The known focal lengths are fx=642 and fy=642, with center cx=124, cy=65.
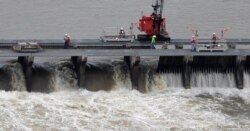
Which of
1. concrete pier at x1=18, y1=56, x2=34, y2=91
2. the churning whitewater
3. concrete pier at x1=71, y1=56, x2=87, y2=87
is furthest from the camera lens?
concrete pier at x1=71, y1=56, x2=87, y2=87

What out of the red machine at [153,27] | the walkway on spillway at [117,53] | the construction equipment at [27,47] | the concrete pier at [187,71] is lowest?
the concrete pier at [187,71]

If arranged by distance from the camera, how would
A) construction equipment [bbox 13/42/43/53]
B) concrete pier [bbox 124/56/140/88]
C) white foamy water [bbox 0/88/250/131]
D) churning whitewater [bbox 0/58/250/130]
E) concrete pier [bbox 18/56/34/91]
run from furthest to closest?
1. concrete pier [bbox 124/56/140/88]
2. construction equipment [bbox 13/42/43/53]
3. concrete pier [bbox 18/56/34/91]
4. churning whitewater [bbox 0/58/250/130]
5. white foamy water [bbox 0/88/250/131]

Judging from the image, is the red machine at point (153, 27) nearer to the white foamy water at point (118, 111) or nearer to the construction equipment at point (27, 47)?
the white foamy water at point (118, 111)

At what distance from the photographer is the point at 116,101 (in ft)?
139

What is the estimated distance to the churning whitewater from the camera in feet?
129

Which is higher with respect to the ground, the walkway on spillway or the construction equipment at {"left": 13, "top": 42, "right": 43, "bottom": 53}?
the construction equipment at {"left": 13, "top": 42, "right": 43, "bottom": 53}

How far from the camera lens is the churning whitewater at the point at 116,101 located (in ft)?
129

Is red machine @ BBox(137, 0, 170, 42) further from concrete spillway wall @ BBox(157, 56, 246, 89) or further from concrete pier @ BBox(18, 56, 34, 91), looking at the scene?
concrete pier @ BBox(18, 56, 34, 91)

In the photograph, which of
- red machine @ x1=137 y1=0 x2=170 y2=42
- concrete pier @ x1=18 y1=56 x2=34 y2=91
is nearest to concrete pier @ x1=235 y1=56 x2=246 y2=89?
red machine @ x1=137 y1=0 x2=170 y2=42

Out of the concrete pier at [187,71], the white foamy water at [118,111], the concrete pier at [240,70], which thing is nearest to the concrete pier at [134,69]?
the white foamy water at [118,111]

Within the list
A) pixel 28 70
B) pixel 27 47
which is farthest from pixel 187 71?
pixel 27 47

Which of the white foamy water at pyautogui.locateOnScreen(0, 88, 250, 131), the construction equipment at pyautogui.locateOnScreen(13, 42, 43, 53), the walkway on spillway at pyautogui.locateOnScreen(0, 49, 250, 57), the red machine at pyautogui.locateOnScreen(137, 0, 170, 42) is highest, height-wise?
the red machine at pyautogui.locateOnScreen(137, 0, 170, 42)

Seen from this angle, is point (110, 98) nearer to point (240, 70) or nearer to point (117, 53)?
point (117, 53)

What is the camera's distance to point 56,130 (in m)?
38.1
